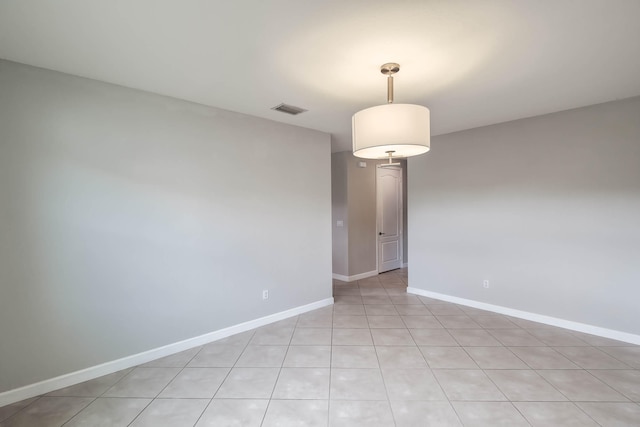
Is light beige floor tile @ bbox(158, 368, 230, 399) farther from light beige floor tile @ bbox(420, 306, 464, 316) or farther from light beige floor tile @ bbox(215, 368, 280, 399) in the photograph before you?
light beige floor tile @ bbox(420, 306, 464, 316)

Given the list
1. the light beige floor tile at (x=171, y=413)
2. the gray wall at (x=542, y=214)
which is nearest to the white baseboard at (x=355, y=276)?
the gray wall at (x=542, y=214)

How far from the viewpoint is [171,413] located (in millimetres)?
2025

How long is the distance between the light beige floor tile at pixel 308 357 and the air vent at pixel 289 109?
257cm

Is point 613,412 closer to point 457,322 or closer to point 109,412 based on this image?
point 457,322

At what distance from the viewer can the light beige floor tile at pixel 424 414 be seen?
1897 mm

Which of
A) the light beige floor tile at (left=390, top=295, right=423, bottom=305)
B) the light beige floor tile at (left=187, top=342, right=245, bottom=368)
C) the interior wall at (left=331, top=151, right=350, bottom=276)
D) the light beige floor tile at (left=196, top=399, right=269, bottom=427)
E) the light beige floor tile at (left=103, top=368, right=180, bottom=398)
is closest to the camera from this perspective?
the light beige floor tile at (left=196, top=399, right=269, bottom=427)

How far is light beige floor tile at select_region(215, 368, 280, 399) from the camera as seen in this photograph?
2221 mm

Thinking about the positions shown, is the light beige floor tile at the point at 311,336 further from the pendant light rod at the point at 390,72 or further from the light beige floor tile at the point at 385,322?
the pendant light rod at the point at 390,72

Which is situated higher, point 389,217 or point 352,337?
point 389,217

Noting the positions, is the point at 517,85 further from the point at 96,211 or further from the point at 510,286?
the point at 96,211

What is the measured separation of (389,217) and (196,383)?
4958 mm

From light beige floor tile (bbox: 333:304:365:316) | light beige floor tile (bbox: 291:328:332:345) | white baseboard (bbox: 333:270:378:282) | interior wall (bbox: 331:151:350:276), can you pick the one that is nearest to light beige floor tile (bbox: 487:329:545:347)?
light beige floor tile (bbox: 333:304:365:316)

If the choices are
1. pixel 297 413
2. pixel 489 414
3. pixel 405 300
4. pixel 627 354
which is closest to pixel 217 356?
pixel 297 413

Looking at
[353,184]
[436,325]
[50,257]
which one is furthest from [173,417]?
[353,184]
